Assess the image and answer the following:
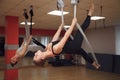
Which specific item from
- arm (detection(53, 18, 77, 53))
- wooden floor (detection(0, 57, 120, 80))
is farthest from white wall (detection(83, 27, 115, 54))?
arm (detection(53, 18, 77, 53))

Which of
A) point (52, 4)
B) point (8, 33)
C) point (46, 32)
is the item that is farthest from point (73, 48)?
point (46, 32)

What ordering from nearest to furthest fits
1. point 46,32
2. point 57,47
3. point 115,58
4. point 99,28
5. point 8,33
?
point 57,47
point 8,33
point 115,58
point 99,28
point 46,32

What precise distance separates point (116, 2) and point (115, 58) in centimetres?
590

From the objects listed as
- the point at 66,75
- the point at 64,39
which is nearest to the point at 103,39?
the point at 66,75

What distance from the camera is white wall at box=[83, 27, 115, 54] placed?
11.1m

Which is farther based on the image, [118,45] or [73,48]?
[118,45]

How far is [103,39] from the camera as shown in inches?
461

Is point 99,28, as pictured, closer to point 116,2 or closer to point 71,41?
point 116,2

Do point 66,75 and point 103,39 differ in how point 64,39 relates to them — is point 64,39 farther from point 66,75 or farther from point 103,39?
point 103,39

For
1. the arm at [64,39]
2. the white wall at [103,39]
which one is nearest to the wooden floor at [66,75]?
the white wall at [103,39]

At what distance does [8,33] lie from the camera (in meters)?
7.01

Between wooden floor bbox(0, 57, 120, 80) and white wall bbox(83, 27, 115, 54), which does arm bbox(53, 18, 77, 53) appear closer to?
wooden floor bbox(0, 57, 120, 80)

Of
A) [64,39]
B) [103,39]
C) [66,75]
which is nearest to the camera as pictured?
[64,39]

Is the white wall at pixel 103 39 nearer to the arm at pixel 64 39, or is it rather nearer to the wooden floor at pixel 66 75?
the wooden floor at pixel 66 75
